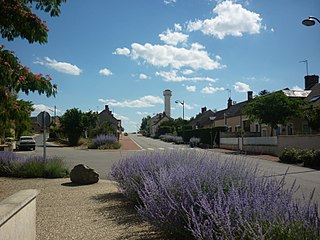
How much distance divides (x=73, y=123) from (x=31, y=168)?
88.4 feet

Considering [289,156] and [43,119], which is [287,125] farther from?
[43,119]

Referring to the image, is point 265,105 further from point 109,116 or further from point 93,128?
point 109,116

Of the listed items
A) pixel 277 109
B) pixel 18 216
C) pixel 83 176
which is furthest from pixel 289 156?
pixel 18 216

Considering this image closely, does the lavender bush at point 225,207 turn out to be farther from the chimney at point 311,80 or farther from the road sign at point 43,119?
the chimney at point 311,80

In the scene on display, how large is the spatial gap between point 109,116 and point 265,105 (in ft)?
184

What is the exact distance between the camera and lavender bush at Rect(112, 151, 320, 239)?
280 cm

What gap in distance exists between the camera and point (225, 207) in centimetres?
332

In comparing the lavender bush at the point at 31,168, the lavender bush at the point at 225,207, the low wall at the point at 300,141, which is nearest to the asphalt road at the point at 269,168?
the lavender bush at the point at 225,207

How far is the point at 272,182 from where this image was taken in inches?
164

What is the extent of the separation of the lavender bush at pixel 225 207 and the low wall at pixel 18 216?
1358mm

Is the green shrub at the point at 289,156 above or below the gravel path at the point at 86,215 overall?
above

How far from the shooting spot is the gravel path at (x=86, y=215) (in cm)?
451

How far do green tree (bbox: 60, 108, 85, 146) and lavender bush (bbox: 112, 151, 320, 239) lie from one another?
33.2m

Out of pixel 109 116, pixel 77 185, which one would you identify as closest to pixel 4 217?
pixel 77 185
